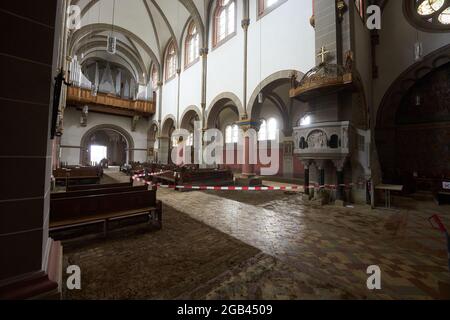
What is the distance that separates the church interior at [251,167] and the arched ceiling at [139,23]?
0.13 metres

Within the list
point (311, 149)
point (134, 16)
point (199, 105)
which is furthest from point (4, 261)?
point (134, 16)

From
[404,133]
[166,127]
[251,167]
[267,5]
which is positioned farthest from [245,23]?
[166,127]

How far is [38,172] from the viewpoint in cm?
144

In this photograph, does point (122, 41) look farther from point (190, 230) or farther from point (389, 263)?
point (389, 263)

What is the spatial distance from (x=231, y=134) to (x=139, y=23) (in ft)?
36.9

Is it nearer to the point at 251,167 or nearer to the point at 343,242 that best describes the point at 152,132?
the point at 251,167

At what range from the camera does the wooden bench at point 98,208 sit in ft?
9.37

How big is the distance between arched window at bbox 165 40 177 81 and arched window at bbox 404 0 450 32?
13947 millimetres

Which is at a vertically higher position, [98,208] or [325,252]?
[98,208]

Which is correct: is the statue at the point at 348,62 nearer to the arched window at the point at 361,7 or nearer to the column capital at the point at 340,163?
the column capital at the point at 340,163

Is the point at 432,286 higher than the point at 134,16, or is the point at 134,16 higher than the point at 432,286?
the point at 134,16

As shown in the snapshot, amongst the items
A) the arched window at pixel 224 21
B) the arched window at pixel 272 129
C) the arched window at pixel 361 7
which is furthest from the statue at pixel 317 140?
the arched window at pixel 272 129

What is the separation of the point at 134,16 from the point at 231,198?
16232 mm

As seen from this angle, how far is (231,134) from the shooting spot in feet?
54.8
